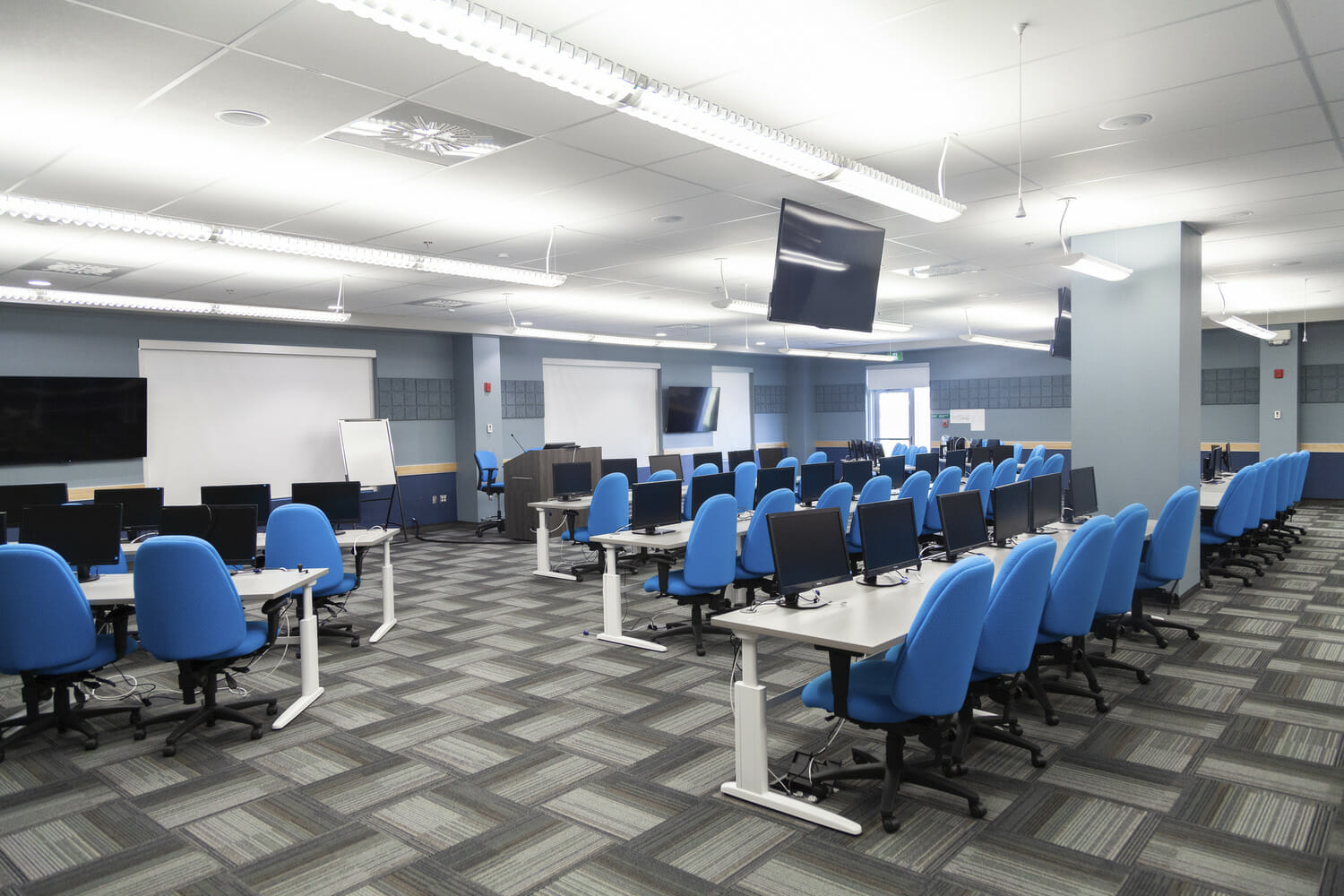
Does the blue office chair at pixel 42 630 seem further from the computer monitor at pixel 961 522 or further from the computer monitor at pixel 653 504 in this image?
the computer monitor at pixel 961 522

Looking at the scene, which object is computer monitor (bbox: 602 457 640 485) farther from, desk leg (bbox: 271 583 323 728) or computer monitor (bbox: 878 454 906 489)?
desk leg (bbox: 271 583 323 728)

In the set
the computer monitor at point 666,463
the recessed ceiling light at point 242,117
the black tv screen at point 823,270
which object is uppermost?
the recessed ceiling light at point 242,117

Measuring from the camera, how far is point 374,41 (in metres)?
3.05

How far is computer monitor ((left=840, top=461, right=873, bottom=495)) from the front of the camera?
862 centimetres

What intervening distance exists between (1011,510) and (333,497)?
5.18 m

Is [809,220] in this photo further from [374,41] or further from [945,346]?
[945,346]

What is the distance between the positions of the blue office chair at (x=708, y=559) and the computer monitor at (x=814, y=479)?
2.72 m

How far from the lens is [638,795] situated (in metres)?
3.35

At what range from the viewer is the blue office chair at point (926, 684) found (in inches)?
107

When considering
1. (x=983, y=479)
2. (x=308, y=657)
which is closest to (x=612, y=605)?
(x=308, y=657)

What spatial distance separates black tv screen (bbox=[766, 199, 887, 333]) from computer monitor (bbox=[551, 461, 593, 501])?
368 centimetres

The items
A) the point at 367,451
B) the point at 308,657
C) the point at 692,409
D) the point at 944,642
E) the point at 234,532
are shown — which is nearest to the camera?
the point at 944,642

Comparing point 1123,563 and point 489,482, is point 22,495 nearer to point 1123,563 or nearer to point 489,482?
point 489,482

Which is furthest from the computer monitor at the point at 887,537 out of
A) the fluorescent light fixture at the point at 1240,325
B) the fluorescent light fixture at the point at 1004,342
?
the fluorescent light fixture at the point at 1004,342
